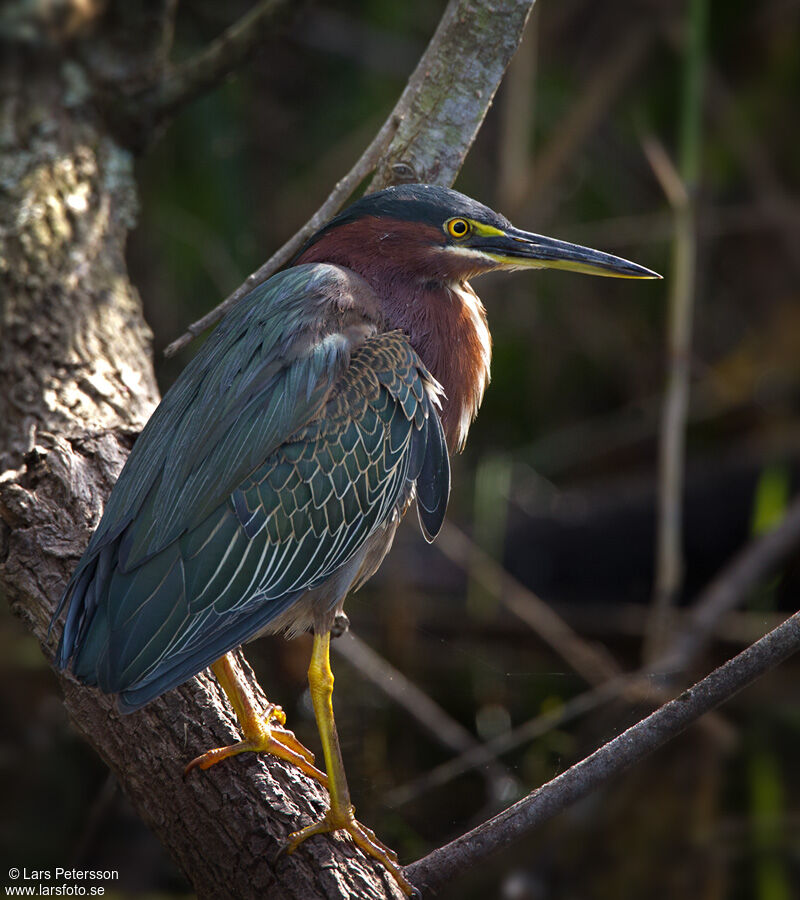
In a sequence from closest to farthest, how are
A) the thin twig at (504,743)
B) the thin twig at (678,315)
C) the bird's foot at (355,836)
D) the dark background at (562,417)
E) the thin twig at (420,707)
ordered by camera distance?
the bird's foot at (355,836) < the thin twig at (504,743) < the thin twig at (420,707) < the thin twig at (678,315) < the dark background at (562,417)

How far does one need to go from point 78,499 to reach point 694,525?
3301 millimetres

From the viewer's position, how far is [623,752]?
5.78ft

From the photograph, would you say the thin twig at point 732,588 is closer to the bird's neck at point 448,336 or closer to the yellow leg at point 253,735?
the bird's neck at point 448,336

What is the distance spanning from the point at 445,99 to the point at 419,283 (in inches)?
17.0

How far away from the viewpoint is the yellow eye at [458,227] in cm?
229

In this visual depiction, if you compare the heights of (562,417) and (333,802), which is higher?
(333,802)

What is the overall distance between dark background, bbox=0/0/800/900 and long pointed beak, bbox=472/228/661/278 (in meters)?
1.41

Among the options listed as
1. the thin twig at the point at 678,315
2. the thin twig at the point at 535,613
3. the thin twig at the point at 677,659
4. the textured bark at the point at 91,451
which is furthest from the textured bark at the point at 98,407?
the thin twig at the point at 535,613

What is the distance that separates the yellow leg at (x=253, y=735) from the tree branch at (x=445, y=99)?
76 centimetres

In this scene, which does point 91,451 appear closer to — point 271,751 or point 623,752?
point 271,751

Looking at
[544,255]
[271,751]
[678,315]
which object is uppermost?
[544,255]

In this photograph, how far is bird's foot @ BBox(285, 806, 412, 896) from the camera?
1.88m

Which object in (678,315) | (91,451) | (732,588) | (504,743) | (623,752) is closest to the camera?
(623,752)

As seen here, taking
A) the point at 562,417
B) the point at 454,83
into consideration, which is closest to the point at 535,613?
the point at 562,417
